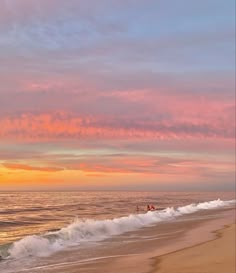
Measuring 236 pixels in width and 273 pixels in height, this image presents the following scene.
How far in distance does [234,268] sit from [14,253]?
10118 mm

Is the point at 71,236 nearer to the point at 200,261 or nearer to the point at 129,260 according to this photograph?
the point at 129,260

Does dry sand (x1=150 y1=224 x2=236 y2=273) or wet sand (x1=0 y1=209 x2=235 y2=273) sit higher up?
dry sand (x1=150 y1=224 x2=236 y2=273)

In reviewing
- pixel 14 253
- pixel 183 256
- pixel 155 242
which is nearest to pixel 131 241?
pixel 155 242

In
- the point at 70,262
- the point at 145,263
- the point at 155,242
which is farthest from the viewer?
the point at 155,242

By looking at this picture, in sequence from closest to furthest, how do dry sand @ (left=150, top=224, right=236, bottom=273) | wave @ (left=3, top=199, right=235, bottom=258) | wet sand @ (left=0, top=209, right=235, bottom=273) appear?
dry sand @ (left=150, top=224, right=236, bottom=273) < wet sand @ (left=0, top=209, right=235, bottom=273) < wave @ (left=3, top=199, right=235, bottom=258)

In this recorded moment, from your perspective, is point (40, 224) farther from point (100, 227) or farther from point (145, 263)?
point (145, 263)

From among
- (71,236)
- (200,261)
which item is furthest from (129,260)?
(71,236)

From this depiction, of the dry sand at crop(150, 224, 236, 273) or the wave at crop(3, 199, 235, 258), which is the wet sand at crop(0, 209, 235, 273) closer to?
the dry sand at crop(150, 224, 236, 273)

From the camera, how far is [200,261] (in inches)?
475

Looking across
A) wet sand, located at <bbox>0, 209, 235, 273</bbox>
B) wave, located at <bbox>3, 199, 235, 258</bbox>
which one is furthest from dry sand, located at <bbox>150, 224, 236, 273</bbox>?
wave, located at <bbox>3, 199, 235, 258</bbox>

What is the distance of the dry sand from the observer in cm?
1084

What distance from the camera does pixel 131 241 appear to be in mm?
20578

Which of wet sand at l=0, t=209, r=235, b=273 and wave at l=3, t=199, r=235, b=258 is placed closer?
wet sand at l=0, t=209, r=235, b=273

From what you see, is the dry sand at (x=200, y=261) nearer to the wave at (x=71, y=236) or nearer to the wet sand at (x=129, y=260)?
the wet sand at (x=129, y=260)
